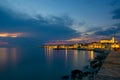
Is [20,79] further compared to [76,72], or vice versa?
[20,79]

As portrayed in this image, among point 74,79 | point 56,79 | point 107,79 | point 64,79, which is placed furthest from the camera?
point 56,79

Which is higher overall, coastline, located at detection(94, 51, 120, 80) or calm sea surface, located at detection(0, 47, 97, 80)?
coastline, located at detection(94, 51, 120, 80)

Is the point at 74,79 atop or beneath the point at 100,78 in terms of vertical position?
beneath

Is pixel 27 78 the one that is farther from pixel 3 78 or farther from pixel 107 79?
pixel 107 79

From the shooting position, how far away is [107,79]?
990 centimetres

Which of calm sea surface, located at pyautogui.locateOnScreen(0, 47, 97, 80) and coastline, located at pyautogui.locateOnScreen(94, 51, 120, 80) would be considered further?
calm sea surface, located at pyautogui.locateOnScreen(0, 47, 97, 80)

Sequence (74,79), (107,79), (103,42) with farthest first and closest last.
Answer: (103,42) < (74,79) < (107,79)

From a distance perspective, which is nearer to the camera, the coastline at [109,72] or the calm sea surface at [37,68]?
the coastline at [109,72]

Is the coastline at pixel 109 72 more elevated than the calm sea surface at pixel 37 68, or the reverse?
the coastline at pixel 109 72

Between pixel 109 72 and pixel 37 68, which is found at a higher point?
pixel 109 72

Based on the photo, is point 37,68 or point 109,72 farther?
point 37,68

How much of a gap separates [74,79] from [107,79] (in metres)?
18.9

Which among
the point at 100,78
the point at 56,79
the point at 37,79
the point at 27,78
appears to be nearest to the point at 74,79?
the point at 56,79

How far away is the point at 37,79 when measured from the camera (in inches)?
1389
